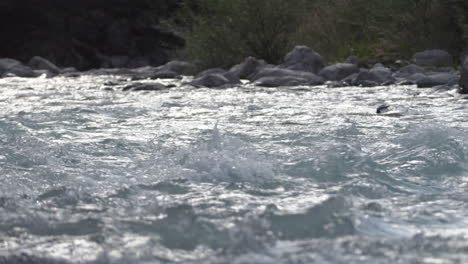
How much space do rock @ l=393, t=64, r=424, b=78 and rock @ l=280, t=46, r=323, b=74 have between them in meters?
1.33

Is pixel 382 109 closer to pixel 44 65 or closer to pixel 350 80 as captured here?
pixel 350 80

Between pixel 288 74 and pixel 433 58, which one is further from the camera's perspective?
pixel 433 58

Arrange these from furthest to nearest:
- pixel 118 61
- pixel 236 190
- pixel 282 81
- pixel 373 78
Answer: pixel 118 61, pixel 282 81, pixel 373 78, pixel 236 190

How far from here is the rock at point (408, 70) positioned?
1047cm

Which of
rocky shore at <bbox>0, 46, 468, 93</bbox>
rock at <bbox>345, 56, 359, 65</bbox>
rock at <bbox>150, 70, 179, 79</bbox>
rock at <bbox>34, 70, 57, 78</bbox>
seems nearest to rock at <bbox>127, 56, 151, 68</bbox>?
rock at <bbox>34, 70, 57, 78</bbox>

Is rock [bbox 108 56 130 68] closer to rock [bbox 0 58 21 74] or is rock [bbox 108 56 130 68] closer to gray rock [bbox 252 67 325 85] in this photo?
rock [bbox 0 58 21 74]

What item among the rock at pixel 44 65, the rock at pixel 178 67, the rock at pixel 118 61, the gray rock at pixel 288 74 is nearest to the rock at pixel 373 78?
the gray rock at pixel 288 74

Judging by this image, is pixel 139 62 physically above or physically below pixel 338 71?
above

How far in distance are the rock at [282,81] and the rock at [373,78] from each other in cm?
76

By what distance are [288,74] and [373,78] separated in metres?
1.34

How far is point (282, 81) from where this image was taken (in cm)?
1034

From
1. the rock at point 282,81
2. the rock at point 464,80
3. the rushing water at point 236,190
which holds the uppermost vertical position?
the rock at point 282,81

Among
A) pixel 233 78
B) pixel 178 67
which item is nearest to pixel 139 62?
pixel 178 67

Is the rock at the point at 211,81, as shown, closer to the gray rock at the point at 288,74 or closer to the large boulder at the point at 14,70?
the gray rock at the point at 288,74
